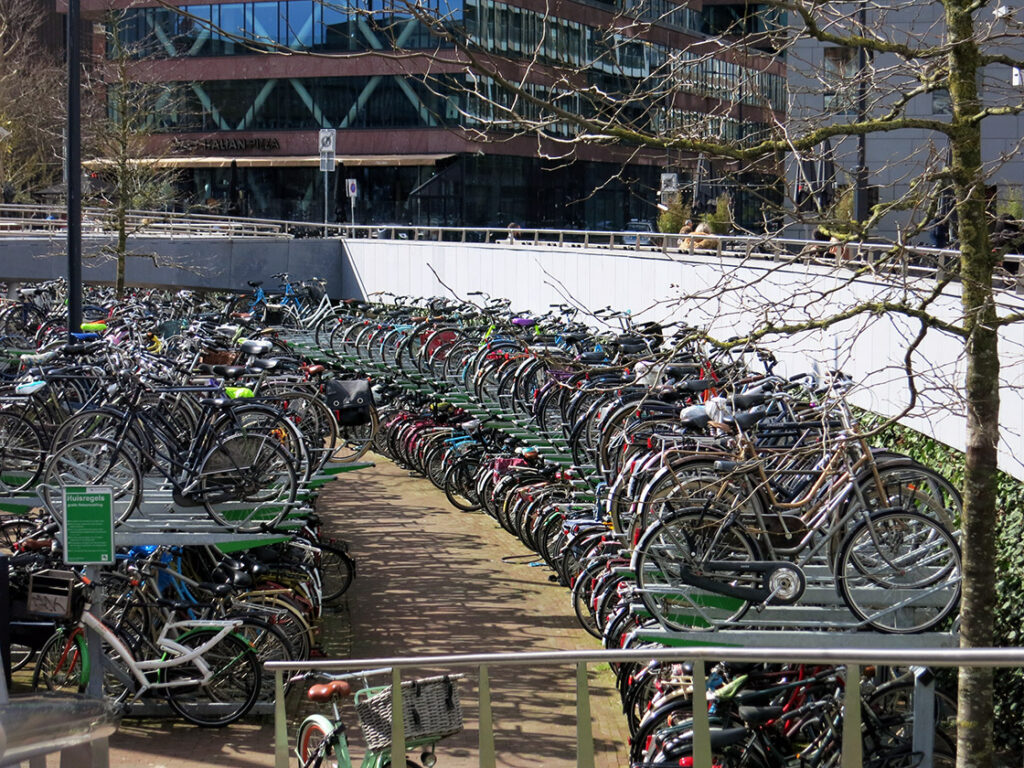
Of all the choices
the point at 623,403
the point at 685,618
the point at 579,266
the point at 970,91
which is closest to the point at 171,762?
the point at 685,618

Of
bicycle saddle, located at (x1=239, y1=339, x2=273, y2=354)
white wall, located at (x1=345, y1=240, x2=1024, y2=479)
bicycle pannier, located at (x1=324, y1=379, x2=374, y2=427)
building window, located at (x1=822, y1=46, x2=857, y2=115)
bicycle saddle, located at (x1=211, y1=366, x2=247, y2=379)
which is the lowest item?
bicycle pannier, located at (x1=324, y1=379, x2=374, y2=427)

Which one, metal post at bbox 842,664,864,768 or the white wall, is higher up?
the white wall

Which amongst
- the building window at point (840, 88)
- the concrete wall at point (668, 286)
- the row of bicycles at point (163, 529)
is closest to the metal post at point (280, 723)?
the concrete wall at point (668, 286)

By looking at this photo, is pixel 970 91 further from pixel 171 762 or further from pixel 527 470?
pixel 527 470

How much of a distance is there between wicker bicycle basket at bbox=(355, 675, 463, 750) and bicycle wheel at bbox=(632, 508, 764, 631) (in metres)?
1.87

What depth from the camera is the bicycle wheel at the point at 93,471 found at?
35.0 ft

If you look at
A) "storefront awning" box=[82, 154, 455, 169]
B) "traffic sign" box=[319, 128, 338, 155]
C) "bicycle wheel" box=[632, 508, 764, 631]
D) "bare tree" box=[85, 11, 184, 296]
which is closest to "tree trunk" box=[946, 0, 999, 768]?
"bicycle wheel" box=[632, 508, 764, 631]

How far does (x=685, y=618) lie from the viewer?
8656 millimetres

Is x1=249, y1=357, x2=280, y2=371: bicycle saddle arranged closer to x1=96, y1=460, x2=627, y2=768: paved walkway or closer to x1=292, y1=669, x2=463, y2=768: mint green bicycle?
x1=96, y1=460, x2=627, y2=768: paved walkway

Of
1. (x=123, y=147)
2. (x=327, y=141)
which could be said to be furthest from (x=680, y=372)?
(x=327, y=141)

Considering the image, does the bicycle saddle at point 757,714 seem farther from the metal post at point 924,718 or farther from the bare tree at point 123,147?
the bare tree at point 123,147

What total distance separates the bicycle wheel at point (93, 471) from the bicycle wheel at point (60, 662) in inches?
39.5

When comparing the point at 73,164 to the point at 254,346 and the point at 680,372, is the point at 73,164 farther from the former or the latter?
the point at 680,372

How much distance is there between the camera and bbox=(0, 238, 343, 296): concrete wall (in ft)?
110
